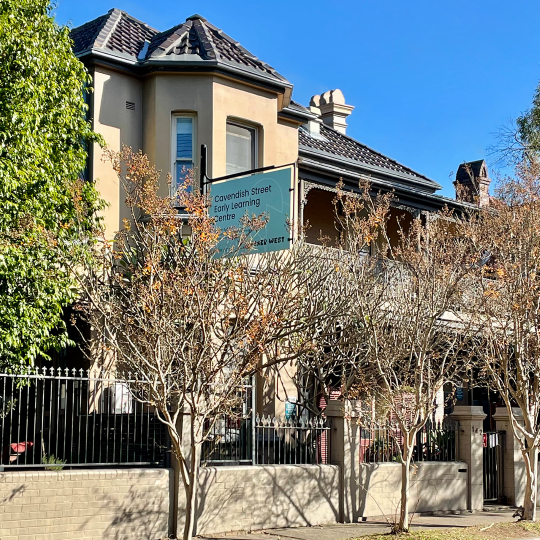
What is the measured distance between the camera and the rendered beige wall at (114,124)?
17.4 metres

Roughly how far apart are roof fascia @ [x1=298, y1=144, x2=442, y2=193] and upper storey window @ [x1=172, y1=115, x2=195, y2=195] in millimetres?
3613

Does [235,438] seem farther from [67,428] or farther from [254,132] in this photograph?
[254,132]

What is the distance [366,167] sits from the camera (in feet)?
75.2

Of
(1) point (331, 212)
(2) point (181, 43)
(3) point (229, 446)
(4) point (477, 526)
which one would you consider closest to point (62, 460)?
(3) point (229, 446)

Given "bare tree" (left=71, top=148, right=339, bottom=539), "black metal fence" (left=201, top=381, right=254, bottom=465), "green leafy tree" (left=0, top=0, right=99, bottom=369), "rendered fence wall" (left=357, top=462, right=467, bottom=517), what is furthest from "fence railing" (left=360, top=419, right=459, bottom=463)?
"green leafy tree" (left=0, top=0, right=99, bottom=369)

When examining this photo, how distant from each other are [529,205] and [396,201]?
6.95m

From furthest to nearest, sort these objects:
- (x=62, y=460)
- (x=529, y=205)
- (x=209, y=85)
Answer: (x=209, y=85) → (x=529, y=205) → (x=62, y=460)

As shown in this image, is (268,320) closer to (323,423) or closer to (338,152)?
(323,423)

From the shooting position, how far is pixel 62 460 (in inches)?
440

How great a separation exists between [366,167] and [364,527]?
38.0ft

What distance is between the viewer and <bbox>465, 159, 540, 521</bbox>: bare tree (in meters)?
14.7

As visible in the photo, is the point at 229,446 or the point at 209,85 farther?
the point at 209,85

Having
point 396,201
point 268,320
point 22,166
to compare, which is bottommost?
point 268,320

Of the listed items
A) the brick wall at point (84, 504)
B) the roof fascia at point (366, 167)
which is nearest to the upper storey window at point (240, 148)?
the roof fascia at point (366, 167)
